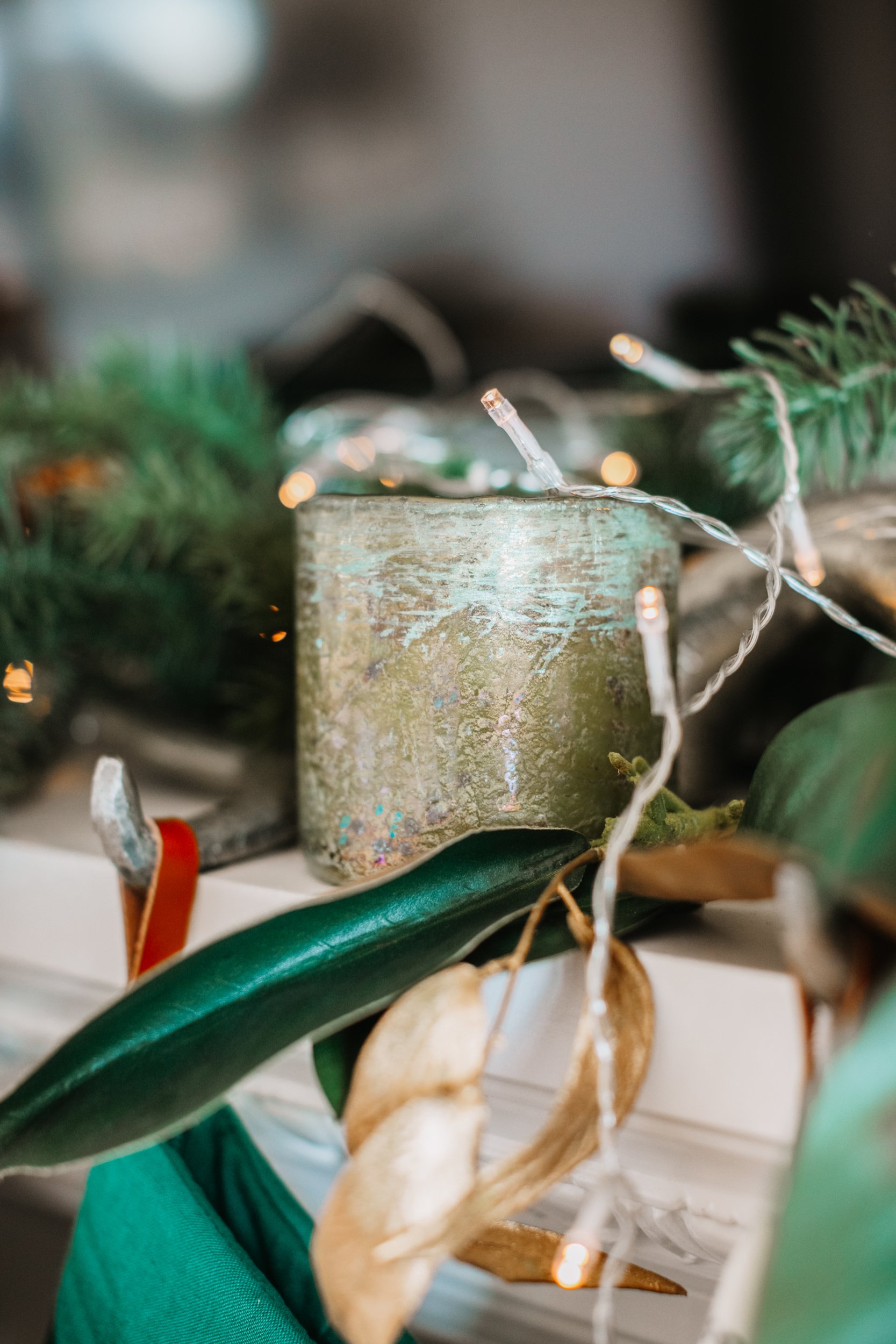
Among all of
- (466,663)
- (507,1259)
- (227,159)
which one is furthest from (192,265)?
(507,1259)

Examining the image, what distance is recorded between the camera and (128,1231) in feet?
1.02

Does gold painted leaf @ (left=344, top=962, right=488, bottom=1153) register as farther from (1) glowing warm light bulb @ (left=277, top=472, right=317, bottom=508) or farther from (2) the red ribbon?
(1) glowing warm light bulb @ (left=277, top=472, right=317, bottom=508)

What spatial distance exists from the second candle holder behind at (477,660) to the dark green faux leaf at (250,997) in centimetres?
3

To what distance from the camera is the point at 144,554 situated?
1.55ft

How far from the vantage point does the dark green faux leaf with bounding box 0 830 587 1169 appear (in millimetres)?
216

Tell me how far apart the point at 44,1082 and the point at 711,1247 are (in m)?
0.22

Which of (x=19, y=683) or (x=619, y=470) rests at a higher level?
(x=619, y=470)

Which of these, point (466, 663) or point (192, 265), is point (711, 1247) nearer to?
point (466, 663)

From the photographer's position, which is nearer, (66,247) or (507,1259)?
(507,1259)

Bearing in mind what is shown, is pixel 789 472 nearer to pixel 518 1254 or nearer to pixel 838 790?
pixel 838 790

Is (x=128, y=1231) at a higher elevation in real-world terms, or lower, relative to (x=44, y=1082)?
lower

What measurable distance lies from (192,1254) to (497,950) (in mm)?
157

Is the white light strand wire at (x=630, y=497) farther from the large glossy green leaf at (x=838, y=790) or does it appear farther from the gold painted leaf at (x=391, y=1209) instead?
the gold painted leaf at (x=391, y=1209)

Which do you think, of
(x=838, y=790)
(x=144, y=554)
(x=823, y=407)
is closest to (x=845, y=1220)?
(x=838, y=790)
